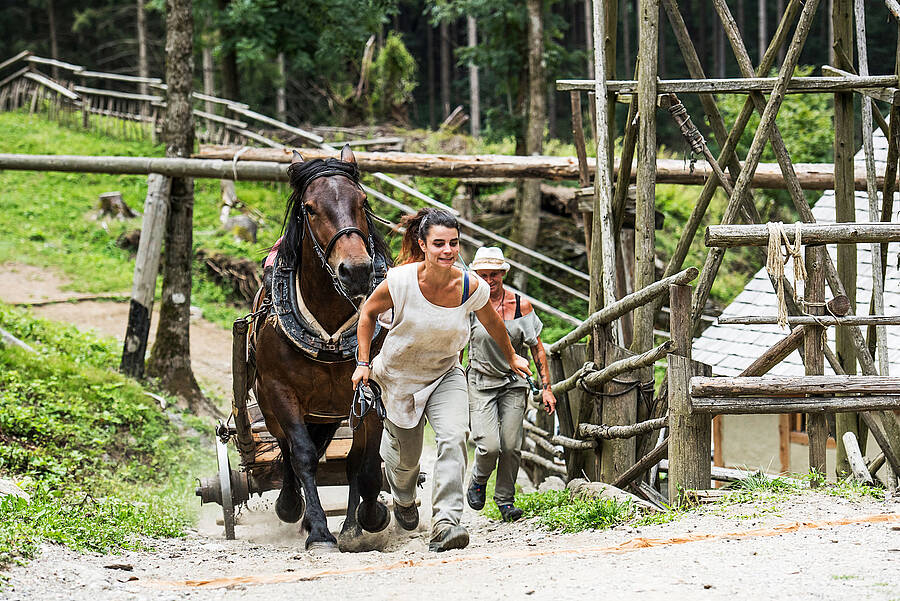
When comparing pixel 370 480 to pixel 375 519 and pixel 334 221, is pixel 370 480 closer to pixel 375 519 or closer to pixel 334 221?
pixel 375 519

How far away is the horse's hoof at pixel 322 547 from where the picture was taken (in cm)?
543

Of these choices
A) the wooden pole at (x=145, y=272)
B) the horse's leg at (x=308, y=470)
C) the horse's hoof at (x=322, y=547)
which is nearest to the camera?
the horse's hoof at (x=322, y=547)

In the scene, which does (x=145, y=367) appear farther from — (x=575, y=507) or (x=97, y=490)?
(x=575, y=507)

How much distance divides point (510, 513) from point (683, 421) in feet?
6.80

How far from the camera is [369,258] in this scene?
492cm

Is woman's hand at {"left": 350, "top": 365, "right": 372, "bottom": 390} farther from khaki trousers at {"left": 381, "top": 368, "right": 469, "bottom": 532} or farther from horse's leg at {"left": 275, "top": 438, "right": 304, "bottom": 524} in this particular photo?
horse's leg at {"left": 275, "top": 438, "right": 304, "bottom": 524}

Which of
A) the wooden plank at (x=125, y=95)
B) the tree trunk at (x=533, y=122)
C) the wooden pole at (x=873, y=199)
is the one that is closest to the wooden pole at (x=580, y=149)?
the wooden pole at (x=873, y=199)

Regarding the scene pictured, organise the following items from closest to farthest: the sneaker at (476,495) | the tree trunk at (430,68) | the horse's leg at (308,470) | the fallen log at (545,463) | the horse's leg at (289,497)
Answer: the horse's leg at (308,470) < the horse's leg at (289,497) < the sneaker at (476,495) < the fallen log at (545,463) < the tree trunk at (430,68)

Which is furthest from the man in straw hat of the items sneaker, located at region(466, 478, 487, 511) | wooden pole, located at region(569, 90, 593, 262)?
wooden pole, located at region(569, 90, 593, 262)

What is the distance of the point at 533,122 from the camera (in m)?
16.9

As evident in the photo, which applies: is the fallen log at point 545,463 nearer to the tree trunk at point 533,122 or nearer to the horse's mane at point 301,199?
the horse's mane at point 301,199

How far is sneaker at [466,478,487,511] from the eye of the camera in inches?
280

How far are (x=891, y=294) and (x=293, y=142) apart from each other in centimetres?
1670

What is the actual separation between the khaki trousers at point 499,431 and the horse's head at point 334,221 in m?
2.02
